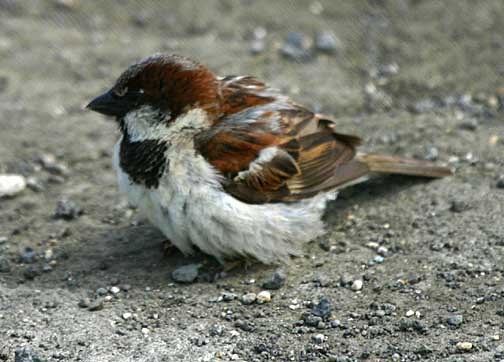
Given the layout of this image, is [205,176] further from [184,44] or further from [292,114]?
[184,44]

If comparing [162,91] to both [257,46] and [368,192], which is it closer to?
[368,192]

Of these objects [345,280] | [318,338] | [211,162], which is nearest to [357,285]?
[345,280]

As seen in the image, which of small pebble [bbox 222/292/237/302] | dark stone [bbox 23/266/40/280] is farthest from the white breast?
dark stone [bbox 23/266/40/280]

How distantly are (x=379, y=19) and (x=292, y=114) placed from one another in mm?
2999

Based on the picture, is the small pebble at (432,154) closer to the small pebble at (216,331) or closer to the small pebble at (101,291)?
the small pebble at (216,331)

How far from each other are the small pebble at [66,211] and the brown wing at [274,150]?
1.30 metres

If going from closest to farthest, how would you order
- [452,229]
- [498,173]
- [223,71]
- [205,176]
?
1. [205,176]
2. [452,229]
3. [498,173]
4. [223,71]

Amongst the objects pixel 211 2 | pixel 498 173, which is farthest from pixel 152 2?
pixel 498 173

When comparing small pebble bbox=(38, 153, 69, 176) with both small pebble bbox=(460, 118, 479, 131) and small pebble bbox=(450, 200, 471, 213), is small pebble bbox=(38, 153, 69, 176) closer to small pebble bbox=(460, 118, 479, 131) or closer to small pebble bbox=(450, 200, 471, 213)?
small pebble bbox=(450, 200, 471, 213)

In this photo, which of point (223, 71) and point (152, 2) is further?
point (152, 2)

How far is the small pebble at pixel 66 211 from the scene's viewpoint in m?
5.97

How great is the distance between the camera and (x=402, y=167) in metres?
5.91

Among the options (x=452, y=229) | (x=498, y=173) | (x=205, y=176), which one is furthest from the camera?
(x=498, y=173)

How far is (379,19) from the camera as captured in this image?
26.8 feet
